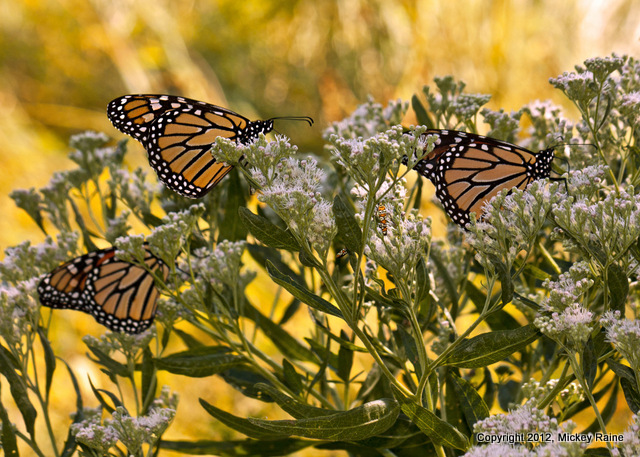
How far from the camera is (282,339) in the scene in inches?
55.8

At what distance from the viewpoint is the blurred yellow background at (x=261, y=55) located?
485 cm

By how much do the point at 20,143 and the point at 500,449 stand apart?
18.9 ft

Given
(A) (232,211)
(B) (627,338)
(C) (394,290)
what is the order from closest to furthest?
(B) (627,338) → (C) (394,290) → (A) (232,211)

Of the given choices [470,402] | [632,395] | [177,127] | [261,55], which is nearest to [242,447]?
[470,402]

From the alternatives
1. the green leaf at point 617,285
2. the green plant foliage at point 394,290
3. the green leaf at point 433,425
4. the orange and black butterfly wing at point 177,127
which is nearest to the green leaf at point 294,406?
the green plant foliage at point 394,290

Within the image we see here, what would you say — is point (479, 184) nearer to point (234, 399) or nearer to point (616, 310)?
point (616, 310)

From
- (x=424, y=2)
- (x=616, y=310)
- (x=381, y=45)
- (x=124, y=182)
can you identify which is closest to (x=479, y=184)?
(x=616, y=310)

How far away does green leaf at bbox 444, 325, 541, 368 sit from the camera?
93cm

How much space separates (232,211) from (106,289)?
600mm

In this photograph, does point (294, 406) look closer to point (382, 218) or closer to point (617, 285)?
point (382, 218)

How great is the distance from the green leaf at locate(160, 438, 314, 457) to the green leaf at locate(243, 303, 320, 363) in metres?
0.18

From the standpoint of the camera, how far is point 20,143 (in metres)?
5.65

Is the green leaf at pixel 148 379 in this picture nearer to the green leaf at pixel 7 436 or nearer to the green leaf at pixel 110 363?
the green leaf at pixel 110 363

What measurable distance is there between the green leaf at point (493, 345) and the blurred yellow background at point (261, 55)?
11.0ft
